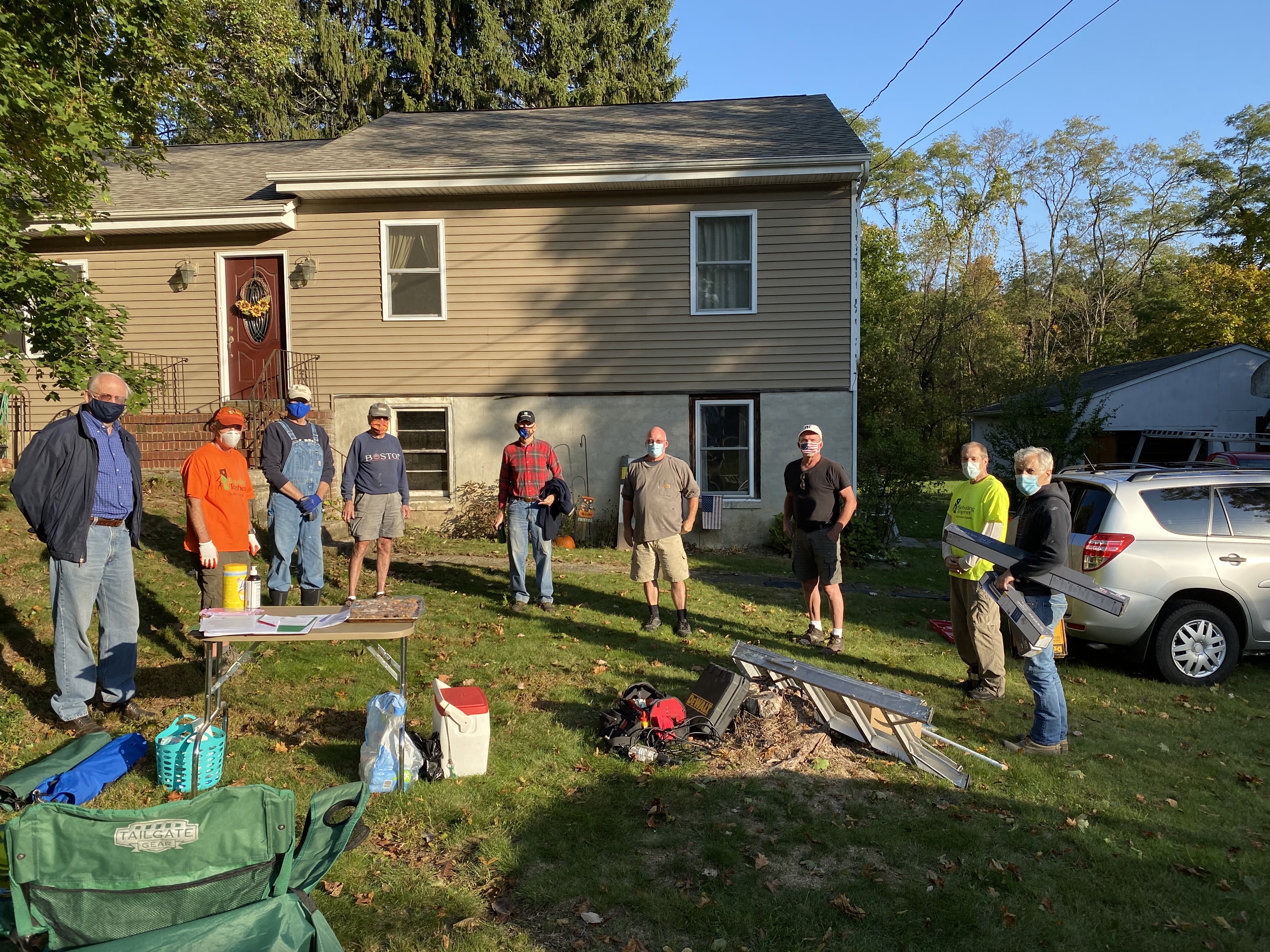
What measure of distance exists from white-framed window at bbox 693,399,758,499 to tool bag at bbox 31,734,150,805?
9.66m

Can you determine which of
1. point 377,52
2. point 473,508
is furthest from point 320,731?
point 377,52

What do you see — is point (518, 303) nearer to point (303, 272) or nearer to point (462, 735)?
point (303, 272)

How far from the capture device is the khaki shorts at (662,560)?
8078 millimetres

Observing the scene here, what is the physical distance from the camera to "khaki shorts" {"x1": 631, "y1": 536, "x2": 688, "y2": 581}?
8.08 m

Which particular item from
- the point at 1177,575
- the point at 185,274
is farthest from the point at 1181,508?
the point at 185,274

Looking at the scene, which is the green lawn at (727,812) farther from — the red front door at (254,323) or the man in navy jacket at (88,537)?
the red front door at (254,323)

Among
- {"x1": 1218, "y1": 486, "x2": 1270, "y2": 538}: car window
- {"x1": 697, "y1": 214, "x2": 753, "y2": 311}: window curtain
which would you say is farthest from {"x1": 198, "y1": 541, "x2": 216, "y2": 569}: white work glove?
{"x1": 697, "y1": 214, "x2": 753, "y2": 311}: window curtain

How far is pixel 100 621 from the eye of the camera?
5.60 meters

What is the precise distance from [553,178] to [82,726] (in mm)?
10208

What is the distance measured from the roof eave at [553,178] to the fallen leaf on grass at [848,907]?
1103 cm

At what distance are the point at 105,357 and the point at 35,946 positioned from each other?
5665 millimetres

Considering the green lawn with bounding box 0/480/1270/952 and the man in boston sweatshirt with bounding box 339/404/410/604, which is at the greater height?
the man in boston sweatshirt with bounding box 339/404/410/604

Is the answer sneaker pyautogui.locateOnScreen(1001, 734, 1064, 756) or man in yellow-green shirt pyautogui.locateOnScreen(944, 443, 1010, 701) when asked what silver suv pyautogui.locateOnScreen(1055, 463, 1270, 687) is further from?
sneaker pyautogui.locateOnScreen(1001, 734, 1064, 756)

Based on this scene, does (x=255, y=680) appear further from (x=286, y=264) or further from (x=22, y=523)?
(x=286, y=264)
